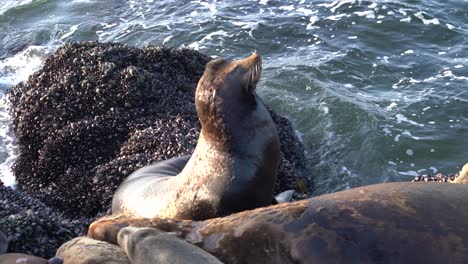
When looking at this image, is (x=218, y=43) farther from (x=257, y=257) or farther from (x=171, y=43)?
(x=257, y=257)

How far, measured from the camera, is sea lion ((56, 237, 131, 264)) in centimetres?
403

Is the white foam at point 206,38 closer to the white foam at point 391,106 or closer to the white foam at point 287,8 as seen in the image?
the white foam at point 287,8

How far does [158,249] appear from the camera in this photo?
149 inches

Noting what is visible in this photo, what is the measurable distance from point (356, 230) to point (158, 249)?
4.07 ft

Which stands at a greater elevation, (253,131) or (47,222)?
(253,131)

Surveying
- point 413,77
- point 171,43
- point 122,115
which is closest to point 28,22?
point 171,43

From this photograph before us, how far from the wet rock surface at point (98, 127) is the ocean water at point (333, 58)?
0.59 meters

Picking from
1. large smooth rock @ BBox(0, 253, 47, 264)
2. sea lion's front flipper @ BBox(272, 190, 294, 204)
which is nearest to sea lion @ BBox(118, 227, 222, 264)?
large smooth rock @ BBox(0, 253, 47, 264)

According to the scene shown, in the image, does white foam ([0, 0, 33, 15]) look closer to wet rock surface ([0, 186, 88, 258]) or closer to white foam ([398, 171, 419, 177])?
wet rock surface ([0, 186, 88, 258])

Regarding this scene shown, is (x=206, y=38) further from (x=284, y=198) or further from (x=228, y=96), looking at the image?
(x=228, y=96)

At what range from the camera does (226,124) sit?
5520 mm

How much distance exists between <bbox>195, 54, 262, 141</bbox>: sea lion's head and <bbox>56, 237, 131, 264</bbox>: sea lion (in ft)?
5.47

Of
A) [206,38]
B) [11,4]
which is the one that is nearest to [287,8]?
[206,38]

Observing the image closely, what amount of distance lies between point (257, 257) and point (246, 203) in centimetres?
166
